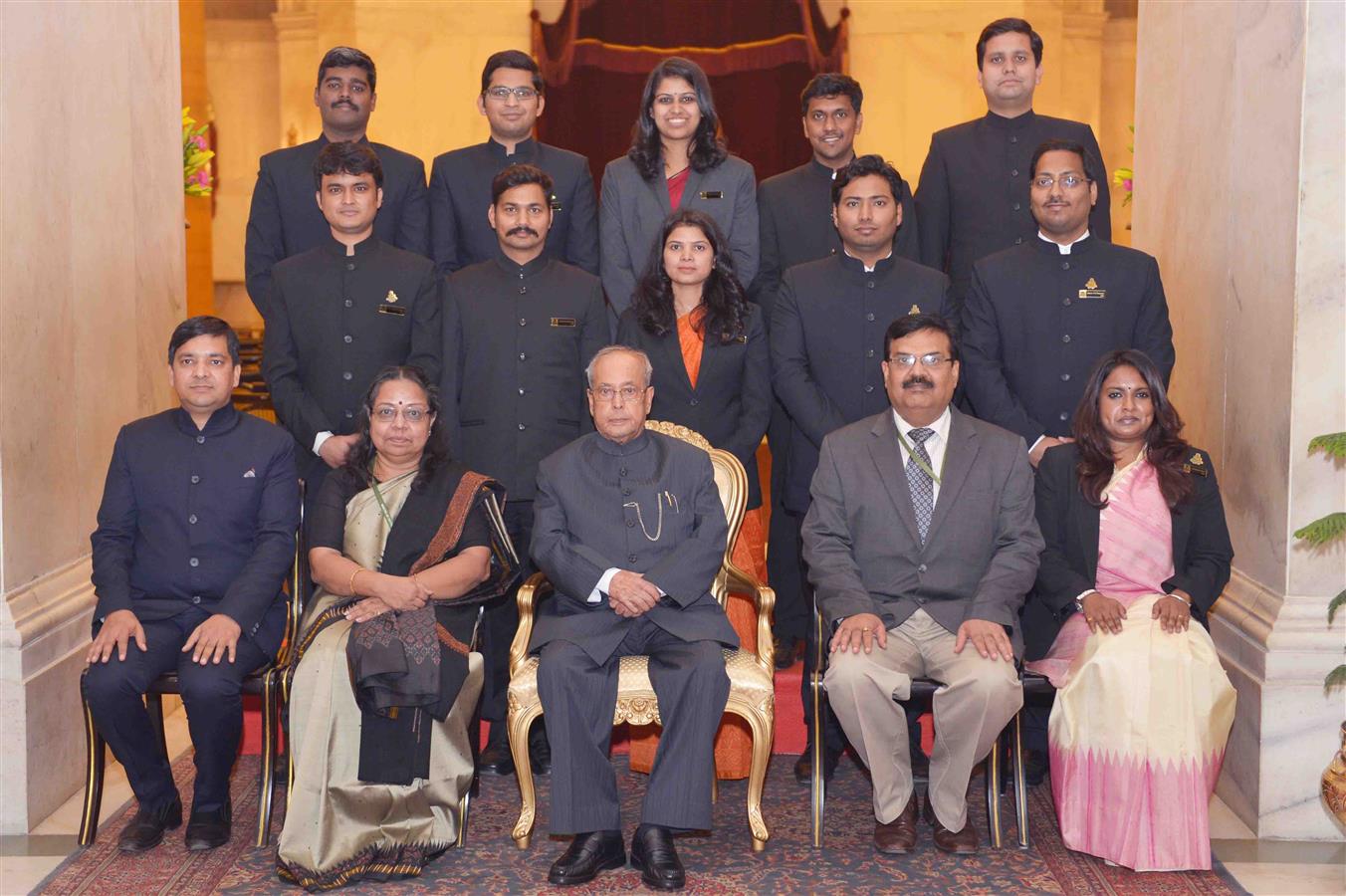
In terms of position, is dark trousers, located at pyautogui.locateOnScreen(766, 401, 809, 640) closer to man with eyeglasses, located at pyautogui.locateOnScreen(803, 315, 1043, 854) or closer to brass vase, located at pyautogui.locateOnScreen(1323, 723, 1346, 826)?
man with eyeglasses, located at pyautogui.locateOnScreen(803, 315, 1043, 854)

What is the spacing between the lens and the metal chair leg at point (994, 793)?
4.41 meters

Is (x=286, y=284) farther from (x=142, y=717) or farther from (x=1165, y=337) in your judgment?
(x=1165, y=337)

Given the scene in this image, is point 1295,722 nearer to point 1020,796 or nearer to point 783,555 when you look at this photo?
point 1020,796

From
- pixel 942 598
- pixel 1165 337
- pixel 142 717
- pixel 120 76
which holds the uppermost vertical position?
pixel 120 76

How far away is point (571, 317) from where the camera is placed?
16.7 feet

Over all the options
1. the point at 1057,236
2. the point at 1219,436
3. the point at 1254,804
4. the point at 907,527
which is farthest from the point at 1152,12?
the point at 1254,804

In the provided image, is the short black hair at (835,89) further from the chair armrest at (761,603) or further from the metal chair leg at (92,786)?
the metal chair leg at (92,786)

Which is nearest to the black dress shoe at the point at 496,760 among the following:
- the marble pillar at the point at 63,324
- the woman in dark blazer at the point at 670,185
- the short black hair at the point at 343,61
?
the marble pillar at the point at 63,324

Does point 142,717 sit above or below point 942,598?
below

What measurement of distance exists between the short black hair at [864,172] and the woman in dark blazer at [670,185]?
14.5 inches

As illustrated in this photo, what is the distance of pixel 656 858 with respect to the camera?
163 inches

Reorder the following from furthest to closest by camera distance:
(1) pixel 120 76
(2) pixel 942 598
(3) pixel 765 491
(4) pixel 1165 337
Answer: (3) pixel 765 491 < (1) pixel 120 76 < (4) pixel 1165 337 < (2) pixel 942 598

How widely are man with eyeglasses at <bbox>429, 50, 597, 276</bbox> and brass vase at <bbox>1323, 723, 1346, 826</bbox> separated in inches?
119

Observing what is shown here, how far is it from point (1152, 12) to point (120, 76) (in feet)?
13.0
